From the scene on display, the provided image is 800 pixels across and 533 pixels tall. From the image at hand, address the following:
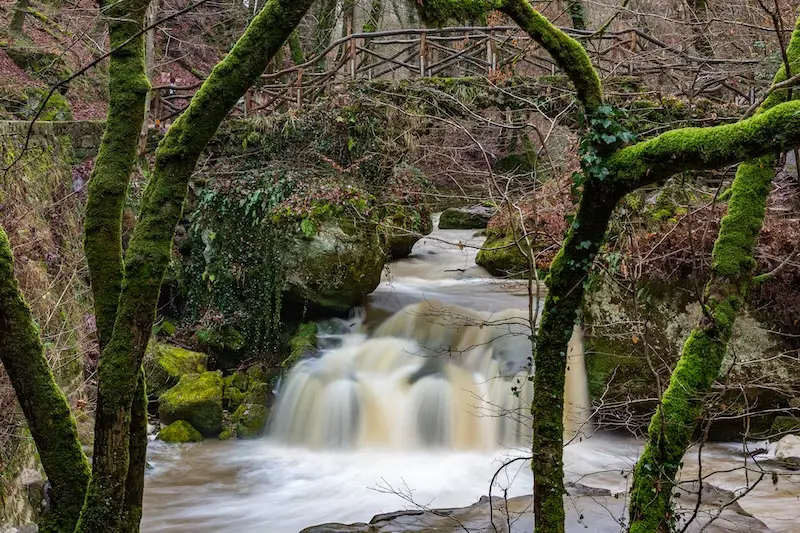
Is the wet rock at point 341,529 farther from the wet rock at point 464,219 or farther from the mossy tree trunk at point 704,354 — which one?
the wet rock at point 464,219

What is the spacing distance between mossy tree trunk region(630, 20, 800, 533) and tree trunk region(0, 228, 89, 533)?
3.06 metres

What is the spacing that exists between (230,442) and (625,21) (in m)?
15.2

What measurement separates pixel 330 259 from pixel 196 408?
9.89ft

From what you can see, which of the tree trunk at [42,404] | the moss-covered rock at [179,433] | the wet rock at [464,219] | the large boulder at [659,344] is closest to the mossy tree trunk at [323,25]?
the wet rock at [464,219]

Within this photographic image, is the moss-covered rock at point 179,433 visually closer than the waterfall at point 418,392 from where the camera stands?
No

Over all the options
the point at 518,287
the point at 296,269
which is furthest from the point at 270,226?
the point at 518,287

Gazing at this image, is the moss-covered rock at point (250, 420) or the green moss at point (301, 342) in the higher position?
the green moss at point (301, 342)

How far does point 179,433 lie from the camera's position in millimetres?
9289

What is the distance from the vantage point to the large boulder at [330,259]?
10.7 metres

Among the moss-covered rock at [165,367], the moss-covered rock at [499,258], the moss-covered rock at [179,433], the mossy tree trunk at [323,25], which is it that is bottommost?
the moss-covered rock at [179,433]

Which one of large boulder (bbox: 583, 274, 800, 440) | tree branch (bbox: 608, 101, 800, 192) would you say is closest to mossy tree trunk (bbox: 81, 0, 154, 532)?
tree branch (bbox: 608, 101, 800, 192)

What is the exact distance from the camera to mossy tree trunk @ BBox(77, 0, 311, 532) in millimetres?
2996

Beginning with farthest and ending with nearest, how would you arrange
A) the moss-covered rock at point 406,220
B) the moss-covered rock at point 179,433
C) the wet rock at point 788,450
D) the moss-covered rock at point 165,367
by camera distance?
the moss-covered rock at point 406,220, the moss-covered rock at point 165,367, the moss-covered rock at point 179,433, the wet rock at point 788,450

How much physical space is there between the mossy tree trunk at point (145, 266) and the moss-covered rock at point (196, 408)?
257 inches
